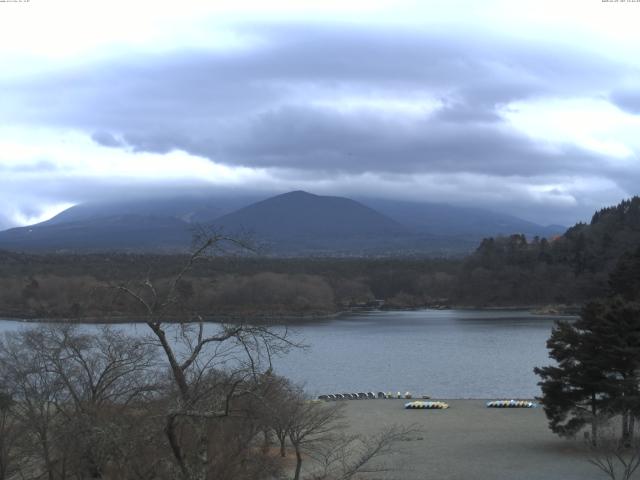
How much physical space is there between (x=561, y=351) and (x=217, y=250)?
57.9 feet

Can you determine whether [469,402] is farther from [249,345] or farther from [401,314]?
[401,314]

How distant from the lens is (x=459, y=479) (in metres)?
21.0

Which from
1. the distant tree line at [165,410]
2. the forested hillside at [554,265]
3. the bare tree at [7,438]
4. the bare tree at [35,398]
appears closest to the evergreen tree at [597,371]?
the distant tree line at [165,410]

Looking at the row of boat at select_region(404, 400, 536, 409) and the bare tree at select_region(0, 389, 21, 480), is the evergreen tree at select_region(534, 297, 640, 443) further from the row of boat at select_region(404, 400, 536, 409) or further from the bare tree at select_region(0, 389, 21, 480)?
the bare tree at select_region(0, 389, 21, 480)

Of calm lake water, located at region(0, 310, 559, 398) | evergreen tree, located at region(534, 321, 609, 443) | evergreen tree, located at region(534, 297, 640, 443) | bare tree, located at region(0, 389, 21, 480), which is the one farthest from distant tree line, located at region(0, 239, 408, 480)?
calm lake water, located at region(0, 310, 559, 398)

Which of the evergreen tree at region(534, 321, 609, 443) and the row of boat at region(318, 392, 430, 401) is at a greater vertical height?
the evergreen tree at region(534, 321, 609, 443)

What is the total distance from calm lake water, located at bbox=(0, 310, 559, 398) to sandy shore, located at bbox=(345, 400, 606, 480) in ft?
23.3

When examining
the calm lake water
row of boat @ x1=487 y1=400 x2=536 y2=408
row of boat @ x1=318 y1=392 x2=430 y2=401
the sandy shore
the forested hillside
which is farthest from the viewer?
the forested hillside

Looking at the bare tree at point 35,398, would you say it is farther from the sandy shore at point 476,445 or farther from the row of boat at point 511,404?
the row of boat at point 511,404

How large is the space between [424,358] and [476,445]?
30.3 metres

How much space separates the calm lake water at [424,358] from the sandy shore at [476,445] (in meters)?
7.09

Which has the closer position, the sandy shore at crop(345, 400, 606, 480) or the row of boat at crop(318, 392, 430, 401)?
the sandy shore at crop(345, 400, 606, 480)

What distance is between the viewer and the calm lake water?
42719 mm

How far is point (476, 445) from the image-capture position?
25859mm
